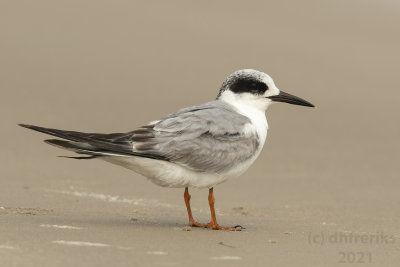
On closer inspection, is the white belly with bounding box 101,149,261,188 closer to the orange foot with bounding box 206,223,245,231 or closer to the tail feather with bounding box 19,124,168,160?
the tail feather with bounding box 19,124,168,160

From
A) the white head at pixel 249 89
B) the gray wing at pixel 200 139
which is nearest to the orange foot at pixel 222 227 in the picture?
the gray wing at pixel 200 139

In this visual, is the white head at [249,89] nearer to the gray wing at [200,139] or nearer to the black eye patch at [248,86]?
the black eye patch at [248,86]

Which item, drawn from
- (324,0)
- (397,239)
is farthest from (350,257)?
(324,0)

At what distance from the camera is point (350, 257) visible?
4.40 m

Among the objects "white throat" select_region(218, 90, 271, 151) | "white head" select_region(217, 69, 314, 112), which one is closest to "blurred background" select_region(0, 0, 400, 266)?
"white throat" select_region(218, 90, 271, 151)

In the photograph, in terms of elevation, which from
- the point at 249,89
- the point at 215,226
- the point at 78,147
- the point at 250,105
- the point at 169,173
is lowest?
the point at 215,226

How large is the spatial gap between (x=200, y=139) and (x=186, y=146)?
142 mm

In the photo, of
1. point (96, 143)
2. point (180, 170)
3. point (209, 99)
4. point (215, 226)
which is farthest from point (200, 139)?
point (209, 99)

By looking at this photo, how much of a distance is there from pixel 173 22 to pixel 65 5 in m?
1.84

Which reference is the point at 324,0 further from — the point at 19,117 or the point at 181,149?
the point at 181,149

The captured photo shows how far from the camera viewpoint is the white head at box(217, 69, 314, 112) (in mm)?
6004

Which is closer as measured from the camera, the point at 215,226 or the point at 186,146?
the point at 186,146

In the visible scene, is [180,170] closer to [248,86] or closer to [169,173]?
[169,173]

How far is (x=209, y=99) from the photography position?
414 inches
